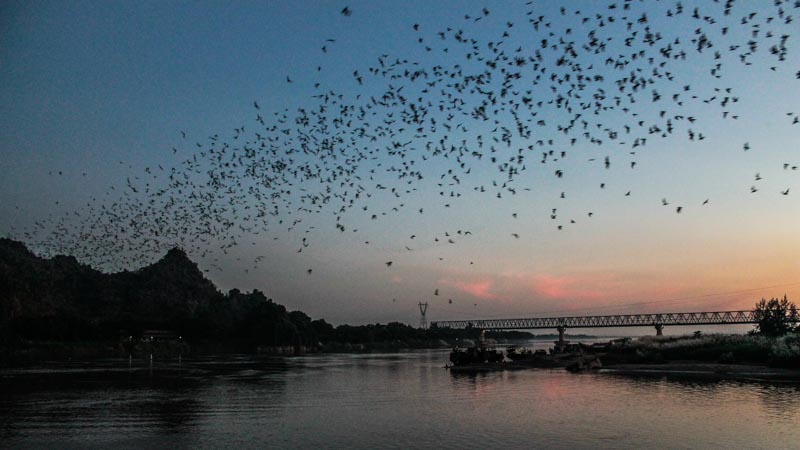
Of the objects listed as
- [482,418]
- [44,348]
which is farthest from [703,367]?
[44,348]

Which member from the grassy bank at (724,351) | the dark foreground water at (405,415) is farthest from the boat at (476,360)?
the dark foreground water at (405,415)

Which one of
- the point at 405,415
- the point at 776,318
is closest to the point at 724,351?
the point at 776,318

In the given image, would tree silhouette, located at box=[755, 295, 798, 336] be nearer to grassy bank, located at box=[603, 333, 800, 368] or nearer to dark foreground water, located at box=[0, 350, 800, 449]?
grassy bank, located at box=[603, 333, 800, 368]

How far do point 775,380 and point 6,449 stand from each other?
60.2 metres

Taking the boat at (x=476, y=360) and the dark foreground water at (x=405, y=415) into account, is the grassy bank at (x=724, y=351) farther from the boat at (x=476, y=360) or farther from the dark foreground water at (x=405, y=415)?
the boat at (x=476, y=360)

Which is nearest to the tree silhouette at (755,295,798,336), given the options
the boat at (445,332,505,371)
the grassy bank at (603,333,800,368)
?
the grassy bank at (603,333,800,368)

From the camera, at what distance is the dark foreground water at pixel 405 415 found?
103 feet

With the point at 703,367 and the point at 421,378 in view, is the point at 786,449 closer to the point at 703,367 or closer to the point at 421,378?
the point at 703,367

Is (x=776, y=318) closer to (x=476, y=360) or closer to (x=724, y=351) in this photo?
(x=724, y=351)

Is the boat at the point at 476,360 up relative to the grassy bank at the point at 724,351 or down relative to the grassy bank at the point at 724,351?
down

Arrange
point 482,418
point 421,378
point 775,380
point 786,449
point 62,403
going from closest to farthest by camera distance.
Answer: point 786,449
point 482,418
point 62,403
point 775,380
point 421,378

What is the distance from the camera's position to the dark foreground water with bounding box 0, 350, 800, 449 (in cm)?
3139

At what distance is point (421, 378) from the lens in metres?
79.2

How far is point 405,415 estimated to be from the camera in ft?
137
